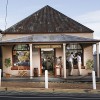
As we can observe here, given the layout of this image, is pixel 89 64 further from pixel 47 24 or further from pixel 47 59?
pixel 47 24

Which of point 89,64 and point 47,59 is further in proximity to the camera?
point 47,59

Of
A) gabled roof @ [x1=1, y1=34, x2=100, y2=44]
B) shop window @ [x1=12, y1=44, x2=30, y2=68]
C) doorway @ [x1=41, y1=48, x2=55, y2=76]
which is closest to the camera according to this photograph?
gabled roof @ [x1=1, y1=34, x2=100, y2=44]

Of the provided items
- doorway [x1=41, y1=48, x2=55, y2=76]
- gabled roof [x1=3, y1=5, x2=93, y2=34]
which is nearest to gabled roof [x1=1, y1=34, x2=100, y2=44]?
gabled roof [x1=3, y1=5, x2=93, y2=34]

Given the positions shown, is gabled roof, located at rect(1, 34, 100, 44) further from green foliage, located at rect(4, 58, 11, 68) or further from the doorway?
green foliage, located at rect(4, 58, 11, 68)

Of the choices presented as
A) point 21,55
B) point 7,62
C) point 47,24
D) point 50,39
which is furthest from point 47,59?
point 7,62

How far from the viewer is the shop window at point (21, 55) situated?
31.4m

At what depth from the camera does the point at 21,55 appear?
3145 centimetres

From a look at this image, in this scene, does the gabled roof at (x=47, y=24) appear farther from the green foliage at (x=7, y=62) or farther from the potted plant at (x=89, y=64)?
the potted plant at (x=89, y=64)

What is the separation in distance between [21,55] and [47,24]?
344 cm

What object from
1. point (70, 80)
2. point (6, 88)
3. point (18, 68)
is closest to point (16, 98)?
point (6, 88)

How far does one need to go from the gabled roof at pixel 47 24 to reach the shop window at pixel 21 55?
132cm

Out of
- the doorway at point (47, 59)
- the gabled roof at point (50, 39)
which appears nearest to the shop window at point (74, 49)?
the gabled roof at point (50, 39)

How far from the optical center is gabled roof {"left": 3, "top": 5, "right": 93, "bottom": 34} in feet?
102

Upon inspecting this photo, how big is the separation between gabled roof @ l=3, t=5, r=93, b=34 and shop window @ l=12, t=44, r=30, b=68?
132cm
